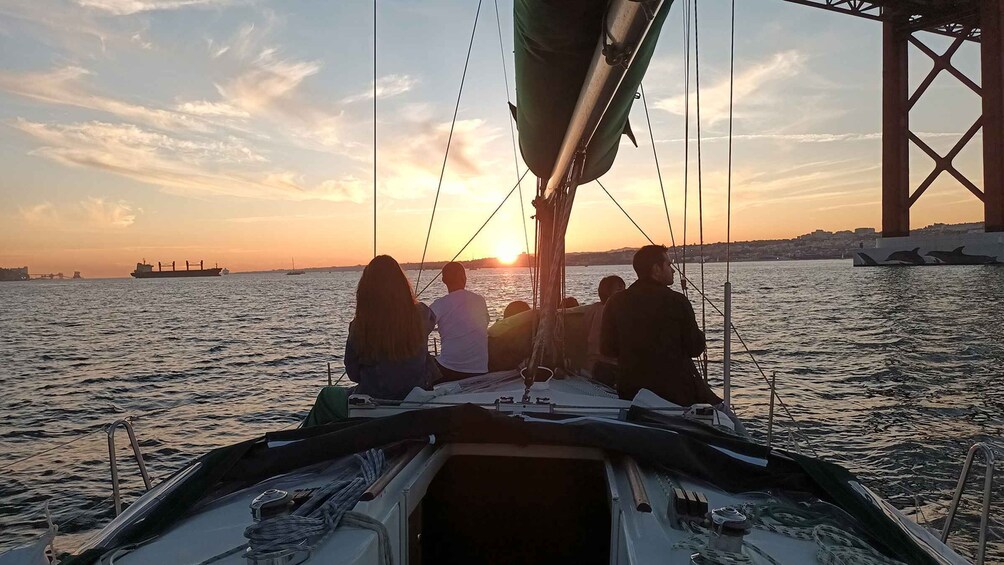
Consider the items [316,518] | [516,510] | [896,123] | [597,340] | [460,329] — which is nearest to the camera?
[316,518]

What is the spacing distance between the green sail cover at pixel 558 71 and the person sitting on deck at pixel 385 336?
1.15 m

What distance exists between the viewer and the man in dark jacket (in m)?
3.55

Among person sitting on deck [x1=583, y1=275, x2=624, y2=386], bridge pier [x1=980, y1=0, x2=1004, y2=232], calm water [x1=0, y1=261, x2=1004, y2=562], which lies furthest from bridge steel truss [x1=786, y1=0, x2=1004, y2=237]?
person sitting on deck [x1=583, y1=275, x2=624, y2=386]

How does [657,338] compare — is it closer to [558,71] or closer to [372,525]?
[558,71]

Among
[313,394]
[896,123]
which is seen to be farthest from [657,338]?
[896,123]

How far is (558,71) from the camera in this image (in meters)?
2.81

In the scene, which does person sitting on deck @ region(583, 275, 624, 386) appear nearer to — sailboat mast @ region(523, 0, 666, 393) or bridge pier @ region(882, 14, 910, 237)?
sailboat mast @ region(523, 0, 666, 393)

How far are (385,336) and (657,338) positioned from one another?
1.47 metres

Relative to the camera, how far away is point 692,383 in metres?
3.62

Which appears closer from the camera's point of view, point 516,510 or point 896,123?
point 516,510

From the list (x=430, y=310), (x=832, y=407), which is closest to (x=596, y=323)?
(x=430, y=310)

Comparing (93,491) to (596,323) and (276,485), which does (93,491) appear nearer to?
(596,323)

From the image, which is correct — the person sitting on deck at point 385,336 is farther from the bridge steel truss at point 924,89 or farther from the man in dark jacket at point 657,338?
the bridge steel truss at point 924,89

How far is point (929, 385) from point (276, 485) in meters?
12.7
